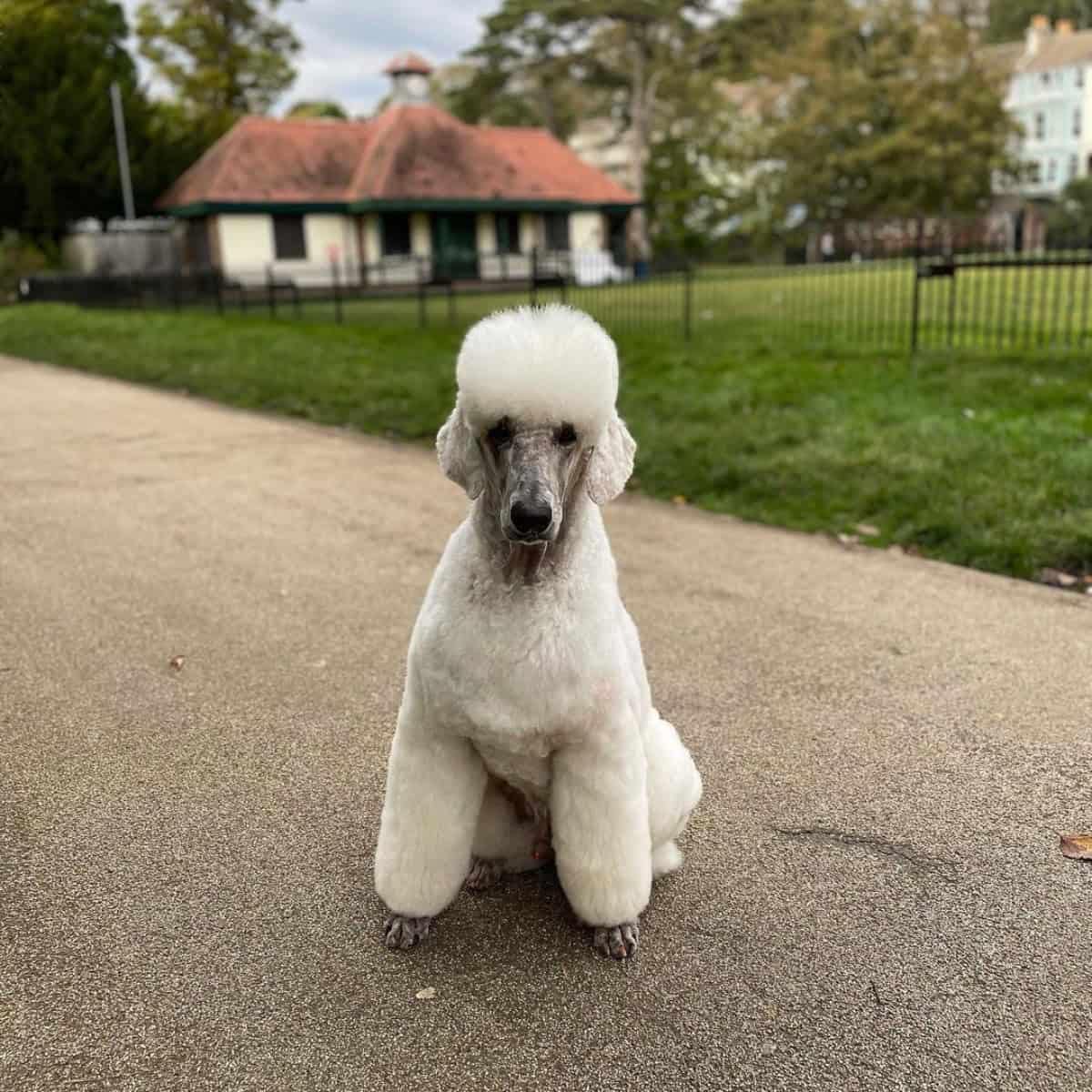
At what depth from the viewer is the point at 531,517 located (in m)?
2.25

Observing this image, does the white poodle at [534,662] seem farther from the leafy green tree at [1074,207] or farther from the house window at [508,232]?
the leafy green tree at [1074,207]

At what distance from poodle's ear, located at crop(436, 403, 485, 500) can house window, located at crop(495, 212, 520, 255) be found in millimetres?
35151

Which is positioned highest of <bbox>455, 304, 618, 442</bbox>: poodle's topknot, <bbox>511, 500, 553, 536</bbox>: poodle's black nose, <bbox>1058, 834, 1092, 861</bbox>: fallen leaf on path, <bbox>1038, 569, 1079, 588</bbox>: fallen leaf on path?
<bbox>455, 304, 618, 442</bbox>: poodle's topknot

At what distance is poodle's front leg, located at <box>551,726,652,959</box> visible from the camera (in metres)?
2.58

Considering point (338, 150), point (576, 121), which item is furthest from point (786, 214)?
point (338, 150)

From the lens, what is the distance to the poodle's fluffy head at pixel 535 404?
2.24 meters

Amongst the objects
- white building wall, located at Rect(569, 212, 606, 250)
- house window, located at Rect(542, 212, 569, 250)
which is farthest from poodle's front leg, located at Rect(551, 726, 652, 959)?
white building wall, located at Rect(569, 212, 606, 250)

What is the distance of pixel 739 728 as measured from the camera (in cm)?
406

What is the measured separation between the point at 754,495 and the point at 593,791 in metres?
4.95

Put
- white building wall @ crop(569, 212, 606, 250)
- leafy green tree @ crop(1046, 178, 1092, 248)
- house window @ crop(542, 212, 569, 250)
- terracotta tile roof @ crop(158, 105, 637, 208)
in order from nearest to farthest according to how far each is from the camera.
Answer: terracotta tile roof @ crop(158, 105, 637, 208) → house window @ crop(542, 212, 569, 250) → white building wall @ crop(569, 212, 606, 250) → leafy green tree @ crop(1046, 178, 1092, 248)

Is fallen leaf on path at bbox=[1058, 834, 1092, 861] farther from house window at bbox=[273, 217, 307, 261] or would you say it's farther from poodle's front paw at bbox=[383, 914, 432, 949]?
house window at bbox=[273, 217, 307, 261]

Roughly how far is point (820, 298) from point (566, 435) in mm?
14476

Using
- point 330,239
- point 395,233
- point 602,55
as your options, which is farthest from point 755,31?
point 330,239

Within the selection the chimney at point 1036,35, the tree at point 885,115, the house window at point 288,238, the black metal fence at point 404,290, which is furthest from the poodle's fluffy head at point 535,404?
the chimney at point 1036,35
